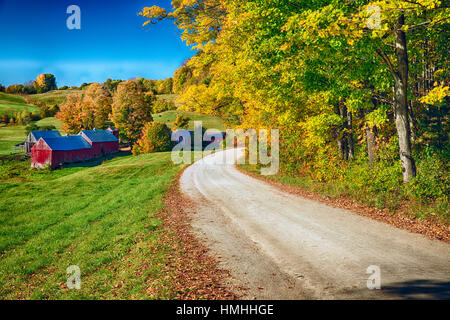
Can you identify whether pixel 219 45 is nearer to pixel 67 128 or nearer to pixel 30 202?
pixel 30 202

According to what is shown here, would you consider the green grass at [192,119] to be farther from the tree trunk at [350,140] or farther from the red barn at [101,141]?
the tree trunk at [350,140]

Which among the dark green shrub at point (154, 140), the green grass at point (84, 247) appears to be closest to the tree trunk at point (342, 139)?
the green grass at point (84, 247)

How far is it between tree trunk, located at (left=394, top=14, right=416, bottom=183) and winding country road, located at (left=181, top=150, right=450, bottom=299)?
295cm

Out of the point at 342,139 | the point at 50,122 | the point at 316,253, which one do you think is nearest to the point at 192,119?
the point at 50,122

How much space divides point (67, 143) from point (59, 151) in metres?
3.10

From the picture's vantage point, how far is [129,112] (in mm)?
56188

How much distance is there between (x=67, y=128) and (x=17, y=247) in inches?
2604

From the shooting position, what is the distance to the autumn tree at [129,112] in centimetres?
5544

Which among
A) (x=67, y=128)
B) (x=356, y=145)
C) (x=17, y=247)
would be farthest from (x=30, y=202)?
(x=67, y=128)

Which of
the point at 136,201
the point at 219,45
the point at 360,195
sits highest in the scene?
the point at 219,45

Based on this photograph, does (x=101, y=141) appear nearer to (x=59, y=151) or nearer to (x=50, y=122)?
(x=59, y=151)

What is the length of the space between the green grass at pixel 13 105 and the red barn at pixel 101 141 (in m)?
61.6

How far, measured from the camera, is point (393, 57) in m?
11.0

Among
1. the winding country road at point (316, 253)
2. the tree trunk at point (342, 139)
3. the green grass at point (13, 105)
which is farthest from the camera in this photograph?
the green grass at point (13, 105)
